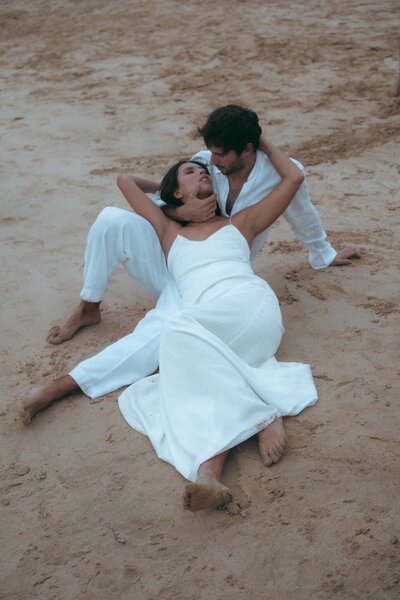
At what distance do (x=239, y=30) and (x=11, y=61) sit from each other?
8.62ft

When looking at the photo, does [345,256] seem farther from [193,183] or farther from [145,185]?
[145,185]

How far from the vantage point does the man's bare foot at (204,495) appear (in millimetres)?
2559

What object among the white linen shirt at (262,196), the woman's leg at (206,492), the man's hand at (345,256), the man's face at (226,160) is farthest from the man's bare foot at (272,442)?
the man's hand at (345,256)

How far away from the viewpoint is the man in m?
3.44

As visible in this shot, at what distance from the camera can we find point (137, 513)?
278 centimetres

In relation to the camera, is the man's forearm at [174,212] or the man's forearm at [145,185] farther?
the man's forearm at [145,185]

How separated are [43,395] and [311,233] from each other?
176cm

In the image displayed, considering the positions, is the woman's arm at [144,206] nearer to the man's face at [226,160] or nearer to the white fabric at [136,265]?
the white fabric at [136,265]

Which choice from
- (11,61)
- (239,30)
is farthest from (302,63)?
(11,61)

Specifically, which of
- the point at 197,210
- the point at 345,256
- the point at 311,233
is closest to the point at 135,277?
the point at 197,210

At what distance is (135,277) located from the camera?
392 centimetres

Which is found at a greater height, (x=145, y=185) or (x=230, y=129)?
(x=230, y=129)

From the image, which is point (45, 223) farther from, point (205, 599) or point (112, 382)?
point (205, 599)

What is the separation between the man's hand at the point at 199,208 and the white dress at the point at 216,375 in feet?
0.83
